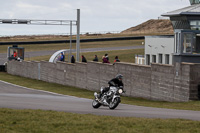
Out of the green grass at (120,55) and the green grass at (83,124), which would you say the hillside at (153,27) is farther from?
the green grass at (83,124)

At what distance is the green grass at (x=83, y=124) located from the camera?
41.4 ft

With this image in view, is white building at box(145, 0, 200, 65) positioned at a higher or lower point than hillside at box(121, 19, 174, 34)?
lower

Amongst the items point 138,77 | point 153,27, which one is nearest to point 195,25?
point 138,77

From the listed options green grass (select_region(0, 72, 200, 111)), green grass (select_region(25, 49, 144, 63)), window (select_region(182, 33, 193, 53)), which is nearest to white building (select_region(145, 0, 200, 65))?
window (select_region(182, 33, 193, 53))

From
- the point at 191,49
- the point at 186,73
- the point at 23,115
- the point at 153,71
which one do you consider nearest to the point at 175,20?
the point at 191,49

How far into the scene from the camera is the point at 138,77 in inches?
1244

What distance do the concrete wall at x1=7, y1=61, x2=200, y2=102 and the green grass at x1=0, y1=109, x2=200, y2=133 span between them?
1080cm

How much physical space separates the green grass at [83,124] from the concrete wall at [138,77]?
10.8 meters

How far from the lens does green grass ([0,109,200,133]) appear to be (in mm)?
12609

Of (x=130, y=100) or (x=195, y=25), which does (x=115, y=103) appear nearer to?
(x=130, y=100)

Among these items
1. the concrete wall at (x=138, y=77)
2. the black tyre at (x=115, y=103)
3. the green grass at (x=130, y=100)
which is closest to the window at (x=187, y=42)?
the concrete wall at (x=138, y=77)

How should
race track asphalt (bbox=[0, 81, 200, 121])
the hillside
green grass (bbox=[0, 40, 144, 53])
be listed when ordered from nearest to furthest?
1. race track asphalt (bbox=[0, 81, 200, 121])
2. green grass (bbox=[0, 40, 144, 53])
3. the hillside

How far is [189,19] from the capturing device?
48594mm

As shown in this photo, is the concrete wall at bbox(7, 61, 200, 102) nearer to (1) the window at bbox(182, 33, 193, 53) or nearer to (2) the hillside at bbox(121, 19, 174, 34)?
(1) the window at bbox(182, 33, 193, 53)
